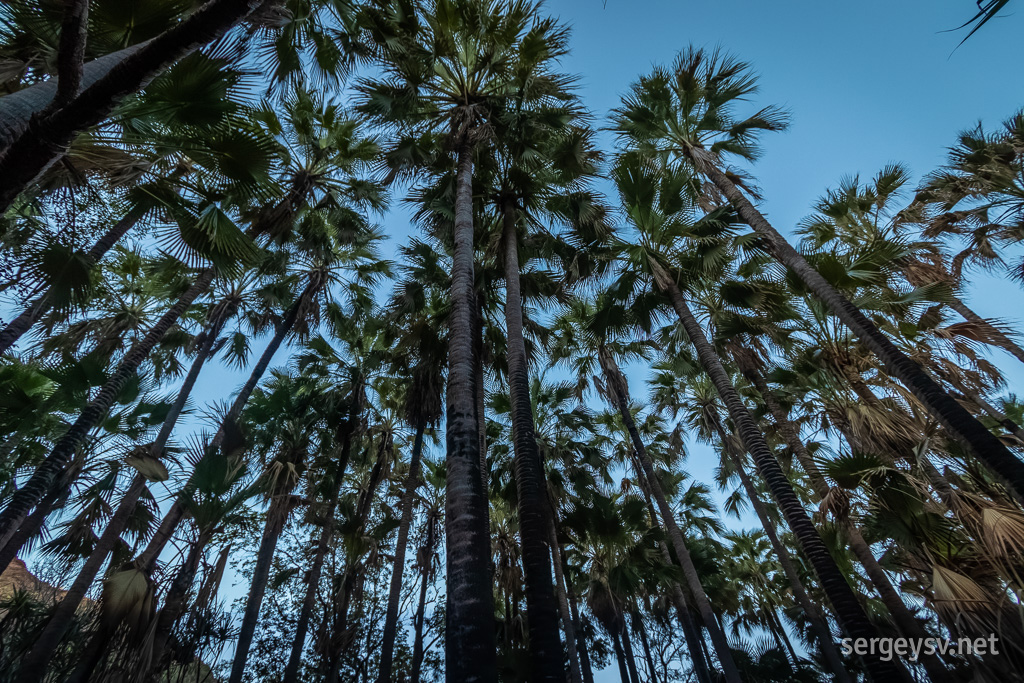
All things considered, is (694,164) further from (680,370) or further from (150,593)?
(150,593)

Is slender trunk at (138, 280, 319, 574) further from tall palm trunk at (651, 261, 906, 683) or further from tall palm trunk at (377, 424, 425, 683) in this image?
tall palm trunk at (651, 261, 906, 683)

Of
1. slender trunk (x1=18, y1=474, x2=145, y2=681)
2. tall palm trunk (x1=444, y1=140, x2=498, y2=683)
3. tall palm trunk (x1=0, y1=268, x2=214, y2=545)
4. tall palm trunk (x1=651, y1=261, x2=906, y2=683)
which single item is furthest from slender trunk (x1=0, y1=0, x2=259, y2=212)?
tall palm trunk (x1=651, y1=261, x2=906, y2=683)

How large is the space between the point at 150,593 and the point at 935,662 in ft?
34.5

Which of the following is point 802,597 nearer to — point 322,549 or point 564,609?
point 564,609

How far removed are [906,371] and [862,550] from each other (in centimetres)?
553

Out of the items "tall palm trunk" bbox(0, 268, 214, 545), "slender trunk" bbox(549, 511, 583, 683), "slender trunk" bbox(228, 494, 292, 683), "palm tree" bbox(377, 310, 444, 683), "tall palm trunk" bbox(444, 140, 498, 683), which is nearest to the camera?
"tall palm trunk" bbox(444, 140, 498, 683)

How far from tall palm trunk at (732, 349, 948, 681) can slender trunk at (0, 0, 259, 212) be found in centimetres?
800

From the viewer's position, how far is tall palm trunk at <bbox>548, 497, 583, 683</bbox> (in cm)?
1148

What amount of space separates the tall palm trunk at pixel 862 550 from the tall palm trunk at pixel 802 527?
2.11ft

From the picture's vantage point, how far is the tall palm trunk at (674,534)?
10391 millimetres

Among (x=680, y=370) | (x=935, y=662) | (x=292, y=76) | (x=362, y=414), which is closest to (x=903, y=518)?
(x=935, y=662)

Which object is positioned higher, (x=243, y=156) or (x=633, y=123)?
(x=633, y=123)

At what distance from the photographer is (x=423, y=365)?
36.2 feet

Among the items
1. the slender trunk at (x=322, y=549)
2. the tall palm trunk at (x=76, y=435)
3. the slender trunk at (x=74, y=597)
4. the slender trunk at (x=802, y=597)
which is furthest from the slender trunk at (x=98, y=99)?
the slender trunk at (x=802, y=597)
